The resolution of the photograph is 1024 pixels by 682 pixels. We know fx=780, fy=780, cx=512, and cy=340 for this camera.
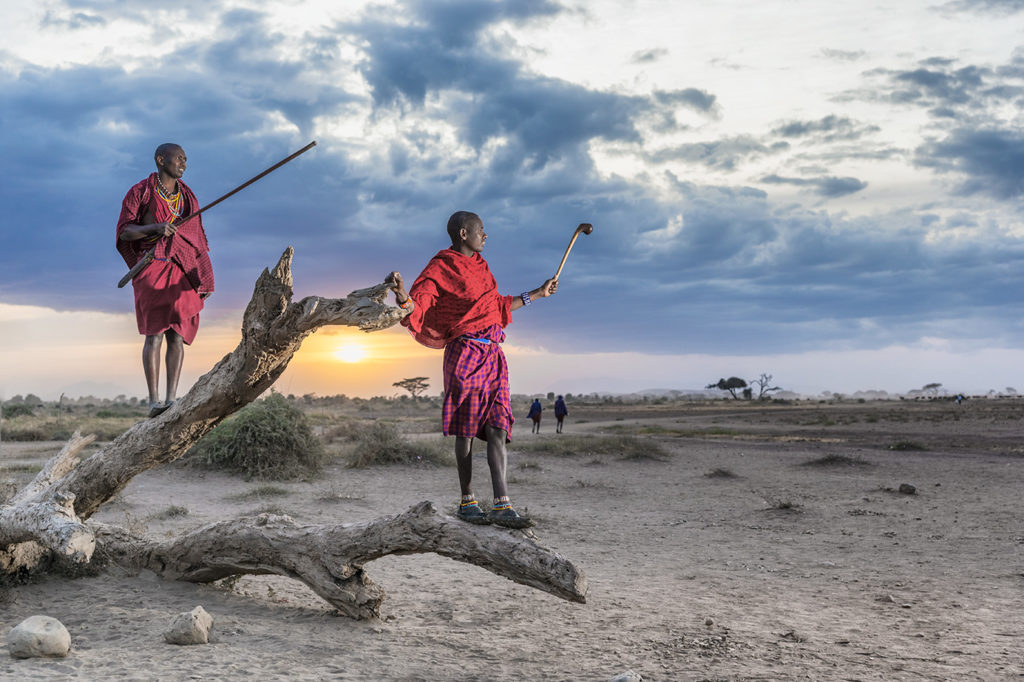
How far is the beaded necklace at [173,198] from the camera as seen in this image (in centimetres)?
594

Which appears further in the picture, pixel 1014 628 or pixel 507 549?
pixel 1014 628

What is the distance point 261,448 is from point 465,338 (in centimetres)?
1085

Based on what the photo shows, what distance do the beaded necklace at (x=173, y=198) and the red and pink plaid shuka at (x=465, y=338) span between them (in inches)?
97.0

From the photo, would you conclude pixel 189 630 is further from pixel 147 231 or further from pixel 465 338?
pixel 147 231

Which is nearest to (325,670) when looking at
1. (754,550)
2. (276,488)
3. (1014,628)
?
(1014,628)

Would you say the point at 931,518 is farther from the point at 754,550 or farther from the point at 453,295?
the point at 453,295

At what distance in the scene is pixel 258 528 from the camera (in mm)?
6008

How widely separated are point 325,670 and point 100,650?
148 cm

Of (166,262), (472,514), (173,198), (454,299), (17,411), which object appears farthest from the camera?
(17,411)

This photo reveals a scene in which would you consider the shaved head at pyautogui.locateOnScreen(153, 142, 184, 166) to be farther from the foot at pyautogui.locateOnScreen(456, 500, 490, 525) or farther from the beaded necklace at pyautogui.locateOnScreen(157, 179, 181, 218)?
the foot at pyautogui.locateOnScreen(456, 500, 490, 525)

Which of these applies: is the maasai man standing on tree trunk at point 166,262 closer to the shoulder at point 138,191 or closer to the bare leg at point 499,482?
the shoulder at point 138,191

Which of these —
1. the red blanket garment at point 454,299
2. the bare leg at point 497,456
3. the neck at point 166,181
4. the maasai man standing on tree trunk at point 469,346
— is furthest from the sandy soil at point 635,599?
the neck at point 166,181

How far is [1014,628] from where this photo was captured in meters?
6.24

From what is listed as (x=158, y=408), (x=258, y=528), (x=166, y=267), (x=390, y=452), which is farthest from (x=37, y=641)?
(x=390, y=452)
